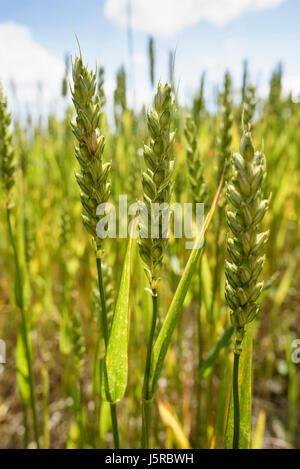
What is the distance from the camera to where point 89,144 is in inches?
16.5

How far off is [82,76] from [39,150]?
192cm

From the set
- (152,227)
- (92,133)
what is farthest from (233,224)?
(92,133)

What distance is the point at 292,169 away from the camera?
72.3 inches

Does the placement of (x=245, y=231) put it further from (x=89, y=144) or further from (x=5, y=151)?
(x=5, y=151)

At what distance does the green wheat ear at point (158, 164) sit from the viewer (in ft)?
1.34

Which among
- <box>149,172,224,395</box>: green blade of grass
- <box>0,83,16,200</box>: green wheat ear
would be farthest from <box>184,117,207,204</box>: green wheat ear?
<box>0,83,16,200</box>: green wheat ear

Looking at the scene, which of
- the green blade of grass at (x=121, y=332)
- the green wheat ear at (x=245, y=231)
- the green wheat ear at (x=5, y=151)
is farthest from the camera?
the green wheat ear at (x=5, y=151)

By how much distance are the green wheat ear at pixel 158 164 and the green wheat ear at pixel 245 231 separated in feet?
0.25

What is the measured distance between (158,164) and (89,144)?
87mm

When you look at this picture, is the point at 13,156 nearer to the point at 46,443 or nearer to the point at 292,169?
the point at 46,443

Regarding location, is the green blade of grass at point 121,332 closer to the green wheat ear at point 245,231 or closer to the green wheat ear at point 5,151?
the green wheat ear at point 245,231

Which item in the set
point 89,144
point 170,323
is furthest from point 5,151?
point 170,323

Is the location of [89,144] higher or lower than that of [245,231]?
higher

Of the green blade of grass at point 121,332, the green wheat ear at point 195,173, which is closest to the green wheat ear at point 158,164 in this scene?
the green blade of grass at point 121,332
